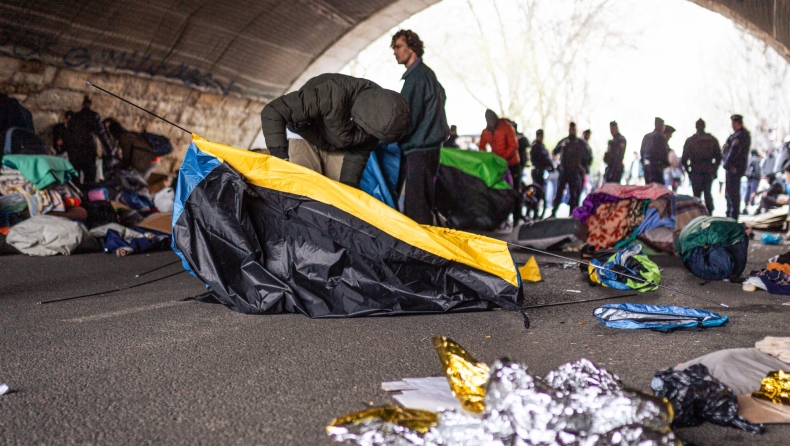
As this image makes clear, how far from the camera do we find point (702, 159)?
33.9 ft

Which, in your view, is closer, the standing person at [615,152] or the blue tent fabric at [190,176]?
the blue tent fabric at [190,176]

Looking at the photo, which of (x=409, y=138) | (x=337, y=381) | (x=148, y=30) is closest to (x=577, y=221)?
(x=409, y=138)

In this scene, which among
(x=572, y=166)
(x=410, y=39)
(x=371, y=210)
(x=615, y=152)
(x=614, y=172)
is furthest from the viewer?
(x=614, y=172)

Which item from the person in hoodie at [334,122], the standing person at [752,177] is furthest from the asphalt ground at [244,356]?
the standing person at [752,177]

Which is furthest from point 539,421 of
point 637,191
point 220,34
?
point 220,34

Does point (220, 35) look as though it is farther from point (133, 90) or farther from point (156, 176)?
point (156, 176)

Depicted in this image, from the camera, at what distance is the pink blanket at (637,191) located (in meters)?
6.64

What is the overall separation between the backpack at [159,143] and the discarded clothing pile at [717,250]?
31.2 feet

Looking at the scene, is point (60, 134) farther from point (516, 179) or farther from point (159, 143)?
point (516, 179)

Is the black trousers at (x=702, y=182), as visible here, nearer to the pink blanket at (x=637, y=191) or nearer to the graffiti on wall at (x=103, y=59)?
the pink blanket at (x=637, y=191)

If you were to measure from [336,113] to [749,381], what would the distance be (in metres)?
2.87

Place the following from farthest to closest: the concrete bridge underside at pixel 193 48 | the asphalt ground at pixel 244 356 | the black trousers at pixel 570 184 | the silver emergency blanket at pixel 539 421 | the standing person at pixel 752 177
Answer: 1. the standing person at pixel 752 177
2. the black trousers at pixel 570 184
3. the concrete bridge underside at pixel 193 48
4. the asphalt ground at pixel 244 356
5. the silver emergency blanket at pixel 539 421

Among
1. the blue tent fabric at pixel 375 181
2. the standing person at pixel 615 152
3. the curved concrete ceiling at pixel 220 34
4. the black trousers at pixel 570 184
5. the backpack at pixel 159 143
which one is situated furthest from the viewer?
the standing person at pixel 615 152

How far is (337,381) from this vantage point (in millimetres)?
2373
